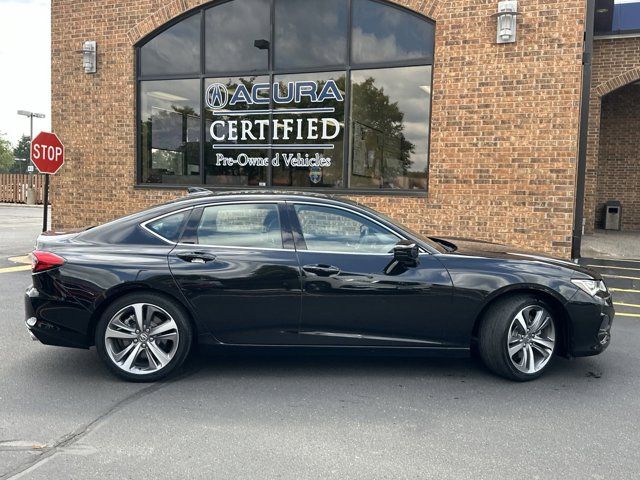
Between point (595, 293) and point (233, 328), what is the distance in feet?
9.42

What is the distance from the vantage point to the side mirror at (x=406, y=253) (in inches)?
171

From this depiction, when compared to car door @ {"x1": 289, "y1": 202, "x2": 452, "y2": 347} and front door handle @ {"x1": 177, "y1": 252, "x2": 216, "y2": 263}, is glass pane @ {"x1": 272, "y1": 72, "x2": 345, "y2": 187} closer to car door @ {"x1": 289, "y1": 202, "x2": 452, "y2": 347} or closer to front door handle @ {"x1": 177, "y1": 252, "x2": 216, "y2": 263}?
car door @ {"x1": 289, "y1": 202, "x2": 452, "y2": 347}

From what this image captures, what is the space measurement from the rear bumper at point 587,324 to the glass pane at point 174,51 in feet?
29.1

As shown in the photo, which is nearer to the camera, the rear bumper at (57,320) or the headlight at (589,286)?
the rear bumper at (57,320)

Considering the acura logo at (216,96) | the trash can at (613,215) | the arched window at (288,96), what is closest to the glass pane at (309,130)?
the arched window at (288,96)

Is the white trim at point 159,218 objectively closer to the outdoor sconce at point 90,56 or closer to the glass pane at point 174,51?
the glass pane at point 174,51

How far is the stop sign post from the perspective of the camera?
9625 mm

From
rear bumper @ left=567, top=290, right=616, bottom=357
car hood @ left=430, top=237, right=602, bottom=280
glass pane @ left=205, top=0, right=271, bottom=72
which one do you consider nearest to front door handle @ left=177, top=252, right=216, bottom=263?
car hood @ left=430, top=237, right=602, bottom=280

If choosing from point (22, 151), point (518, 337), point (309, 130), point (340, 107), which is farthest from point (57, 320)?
point (22, 151)

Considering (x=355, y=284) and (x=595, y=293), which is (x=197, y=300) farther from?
(x=595, y=293)

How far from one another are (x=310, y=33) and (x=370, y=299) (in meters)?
7.32

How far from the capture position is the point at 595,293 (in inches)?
179

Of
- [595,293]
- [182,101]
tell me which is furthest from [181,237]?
[182,101]

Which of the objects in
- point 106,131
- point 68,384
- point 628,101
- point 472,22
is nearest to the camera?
point 68,384
